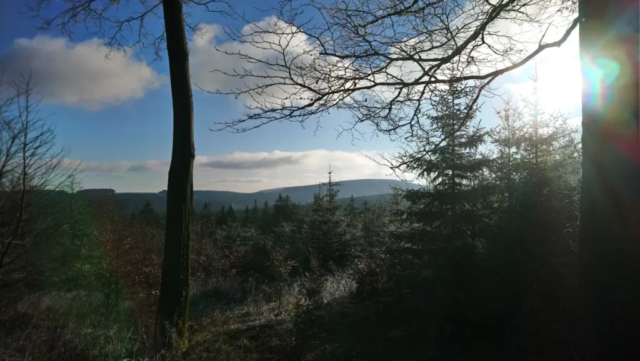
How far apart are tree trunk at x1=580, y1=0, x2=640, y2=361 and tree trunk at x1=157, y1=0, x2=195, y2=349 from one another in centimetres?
495

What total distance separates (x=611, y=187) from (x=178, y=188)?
514cm

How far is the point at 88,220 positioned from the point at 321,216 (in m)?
8.33

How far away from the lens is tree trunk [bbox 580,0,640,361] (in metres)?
2.23

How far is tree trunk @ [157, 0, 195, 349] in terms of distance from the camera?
560 centimetres

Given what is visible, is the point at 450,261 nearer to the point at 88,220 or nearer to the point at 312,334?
the point at 312,334

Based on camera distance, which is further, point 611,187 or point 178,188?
point 178,188

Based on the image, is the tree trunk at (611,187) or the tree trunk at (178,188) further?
the tree trunk at (178,188)

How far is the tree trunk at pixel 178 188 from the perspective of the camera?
18.4 feet

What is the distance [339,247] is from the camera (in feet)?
47.8

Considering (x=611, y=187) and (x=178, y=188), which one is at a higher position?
(x=178, y=188)

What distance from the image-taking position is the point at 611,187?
2314mm

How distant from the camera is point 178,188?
18.7 feet

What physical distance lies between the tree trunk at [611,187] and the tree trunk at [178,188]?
4.95 meters

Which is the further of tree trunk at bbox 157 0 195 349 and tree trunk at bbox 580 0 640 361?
tree trunk at bbox 157 0 195 349
